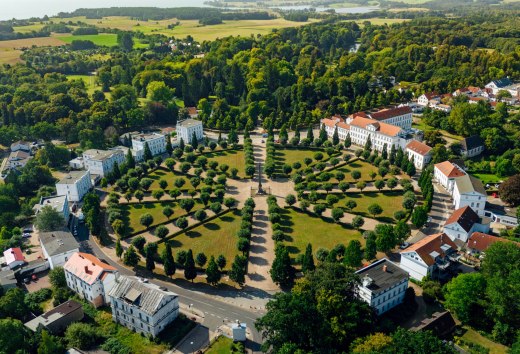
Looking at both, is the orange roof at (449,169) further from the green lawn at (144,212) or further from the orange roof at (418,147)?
the green lawn at (144,212)

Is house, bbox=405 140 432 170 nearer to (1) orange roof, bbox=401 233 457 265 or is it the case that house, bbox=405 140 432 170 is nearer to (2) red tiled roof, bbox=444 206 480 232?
(2) red tiled roof, bbox=444 206 480 232

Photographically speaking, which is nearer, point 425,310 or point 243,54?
point 425,310

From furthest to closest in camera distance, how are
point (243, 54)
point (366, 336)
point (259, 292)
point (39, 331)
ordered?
point (243, 54) → point (259, 292) → point (39, 331) → point (366, 336)

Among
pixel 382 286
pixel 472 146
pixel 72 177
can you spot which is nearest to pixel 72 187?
pixel 72 177

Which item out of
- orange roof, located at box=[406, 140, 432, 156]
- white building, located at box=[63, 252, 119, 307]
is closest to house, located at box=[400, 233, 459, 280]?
orange roof, located at box=[406, 140, 432, 156]

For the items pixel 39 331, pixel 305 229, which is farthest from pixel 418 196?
pixel 39 331

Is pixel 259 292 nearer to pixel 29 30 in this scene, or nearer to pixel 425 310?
pixel 425 310

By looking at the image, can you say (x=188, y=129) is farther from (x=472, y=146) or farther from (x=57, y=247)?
(x=472, y=146)
